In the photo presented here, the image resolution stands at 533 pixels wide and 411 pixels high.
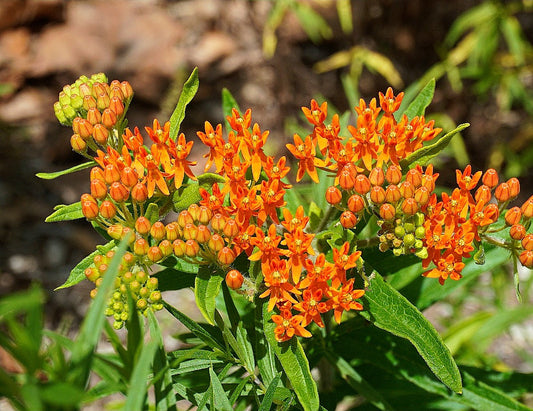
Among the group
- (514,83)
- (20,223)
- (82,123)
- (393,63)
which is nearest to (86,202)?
(82,123)

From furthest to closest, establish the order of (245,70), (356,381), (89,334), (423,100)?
(245,70), (356,381), (423,100), (89,334)

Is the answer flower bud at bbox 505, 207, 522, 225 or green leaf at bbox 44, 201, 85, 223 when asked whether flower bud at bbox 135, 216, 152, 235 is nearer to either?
green leaf at bbox 44, 201, 85, 223

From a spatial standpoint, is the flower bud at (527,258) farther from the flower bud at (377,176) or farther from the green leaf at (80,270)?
the green leaf at (80,270)

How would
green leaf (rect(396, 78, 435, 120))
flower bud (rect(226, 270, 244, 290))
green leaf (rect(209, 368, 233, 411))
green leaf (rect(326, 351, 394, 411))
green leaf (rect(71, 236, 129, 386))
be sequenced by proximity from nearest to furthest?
green leaf (rect(71, 236, 129, 386)) → green leaf (rect(209, 368, 233, 411)) → flower bud (rect(226, 270, 244, 290)) → green leaf (rect(396, 78, 435, 120)) → green leaf (rect(326, 351, 394, 411))

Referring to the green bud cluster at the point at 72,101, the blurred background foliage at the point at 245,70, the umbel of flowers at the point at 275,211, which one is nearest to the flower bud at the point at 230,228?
the umbel of flowers at the point at 275,211

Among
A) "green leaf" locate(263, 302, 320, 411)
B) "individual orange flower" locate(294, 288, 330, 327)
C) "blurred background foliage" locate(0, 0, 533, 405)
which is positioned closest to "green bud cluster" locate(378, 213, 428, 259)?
"individual orange flower" locate(294, 288, 330, 327)

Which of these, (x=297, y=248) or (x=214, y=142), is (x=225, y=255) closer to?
(x=297, y=248)

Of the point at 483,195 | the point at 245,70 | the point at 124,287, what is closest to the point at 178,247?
the point at 124,287
